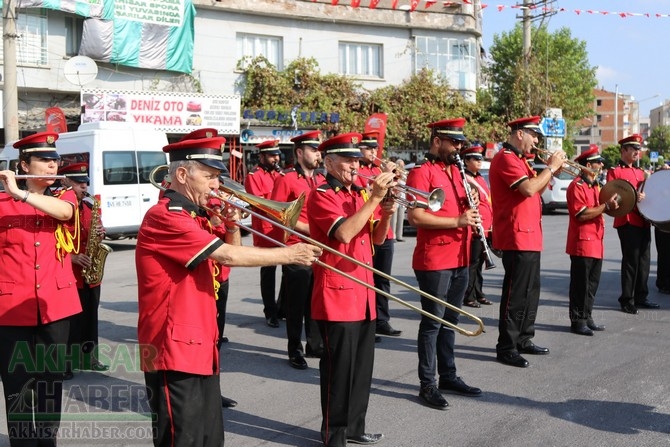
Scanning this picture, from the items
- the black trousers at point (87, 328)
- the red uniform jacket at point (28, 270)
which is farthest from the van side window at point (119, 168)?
the red uniform jacket at point (28, 270)

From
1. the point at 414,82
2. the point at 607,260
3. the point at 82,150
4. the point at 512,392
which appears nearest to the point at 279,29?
the point at 414,82

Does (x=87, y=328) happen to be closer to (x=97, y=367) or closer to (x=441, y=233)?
(x=97, y=367)

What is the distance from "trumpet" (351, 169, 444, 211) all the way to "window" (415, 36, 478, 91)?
23382 millimetres

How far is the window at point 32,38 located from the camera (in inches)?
850

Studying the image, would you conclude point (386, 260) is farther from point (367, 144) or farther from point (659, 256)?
point (659, 256)

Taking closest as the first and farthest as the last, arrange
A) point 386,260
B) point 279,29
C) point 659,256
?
point 386,260, point 659,256, point 279,29

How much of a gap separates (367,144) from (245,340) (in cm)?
254

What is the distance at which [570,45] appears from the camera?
150ft

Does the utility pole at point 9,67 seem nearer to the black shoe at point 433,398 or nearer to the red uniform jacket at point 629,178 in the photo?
the red uniform jacket at point 629,178

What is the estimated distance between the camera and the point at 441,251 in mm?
5797

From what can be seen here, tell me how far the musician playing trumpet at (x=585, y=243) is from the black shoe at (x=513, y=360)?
1.53 m

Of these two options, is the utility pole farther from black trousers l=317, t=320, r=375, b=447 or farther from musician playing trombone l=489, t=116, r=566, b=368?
black trousers l=317, t=320, r=375, b=447

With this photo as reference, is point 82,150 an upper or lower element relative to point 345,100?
lower

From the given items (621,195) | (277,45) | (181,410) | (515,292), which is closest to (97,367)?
(181,410)
